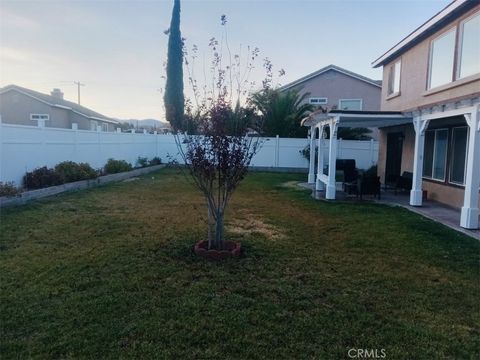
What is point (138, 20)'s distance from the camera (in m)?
11.9

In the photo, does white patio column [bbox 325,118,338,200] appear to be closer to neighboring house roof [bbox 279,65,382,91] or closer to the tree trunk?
the tree trunk

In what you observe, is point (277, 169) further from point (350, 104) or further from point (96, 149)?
point (96, 149)

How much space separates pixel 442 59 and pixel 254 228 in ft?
23.2

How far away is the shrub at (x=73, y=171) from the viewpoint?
36.6 feet

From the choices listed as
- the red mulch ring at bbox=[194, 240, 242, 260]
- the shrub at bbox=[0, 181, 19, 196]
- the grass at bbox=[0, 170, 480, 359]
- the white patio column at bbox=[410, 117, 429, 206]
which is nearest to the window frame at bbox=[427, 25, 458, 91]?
the white patio column at bbox=[410, 117, 429, 206]

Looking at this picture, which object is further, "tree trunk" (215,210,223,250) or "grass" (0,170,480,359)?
"tree trunk" (215,210,223,250)

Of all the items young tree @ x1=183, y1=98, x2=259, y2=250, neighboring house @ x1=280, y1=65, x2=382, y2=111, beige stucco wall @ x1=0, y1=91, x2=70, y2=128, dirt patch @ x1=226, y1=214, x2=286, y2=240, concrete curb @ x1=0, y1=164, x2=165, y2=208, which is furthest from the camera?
beige stucco wall @ x1=0, y1=91, x2=70, y2=128

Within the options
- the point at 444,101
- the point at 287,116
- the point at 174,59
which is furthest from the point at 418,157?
the point at 174,59

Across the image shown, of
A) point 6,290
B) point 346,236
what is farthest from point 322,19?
point 6,290

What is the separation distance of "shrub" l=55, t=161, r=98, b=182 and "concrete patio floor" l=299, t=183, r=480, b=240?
7.66m

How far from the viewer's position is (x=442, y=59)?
376 inches

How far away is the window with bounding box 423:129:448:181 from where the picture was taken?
10.2 meters

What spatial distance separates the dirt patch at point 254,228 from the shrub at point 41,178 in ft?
20.1

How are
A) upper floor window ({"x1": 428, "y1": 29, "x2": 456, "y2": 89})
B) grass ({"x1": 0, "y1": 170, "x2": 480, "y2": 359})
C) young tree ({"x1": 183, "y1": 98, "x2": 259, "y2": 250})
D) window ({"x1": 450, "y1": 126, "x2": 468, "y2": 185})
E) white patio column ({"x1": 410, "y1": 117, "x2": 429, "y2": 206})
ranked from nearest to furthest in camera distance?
grass ({"x1": 0, "y1": 170, "x2": 480, "y2": 359}), young tree ({"x1": 183, "y1": 98, "x2": 259, "y2": 250}), upper floor window ({"x1": 428, "y1": 29, "x2": 456, "y2": 89}), window ({"x1": 450, "y1": 126, "x2": 468, "y2": 185}), white patio column ({"x1": 410, "y1": 117, "x2": 429, "y2": 206})
